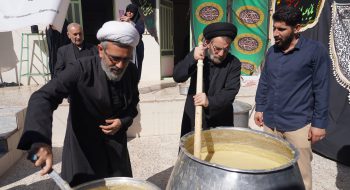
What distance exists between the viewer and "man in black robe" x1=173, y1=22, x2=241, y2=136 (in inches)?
91.4

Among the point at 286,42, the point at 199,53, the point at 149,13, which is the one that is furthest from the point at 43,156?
the point at 149,13

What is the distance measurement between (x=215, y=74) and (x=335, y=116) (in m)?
2.59

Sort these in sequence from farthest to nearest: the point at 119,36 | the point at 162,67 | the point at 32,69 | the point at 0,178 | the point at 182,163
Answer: the point at 162,67
the point at 32,69
the point at 0,178
the point at 119,36
the point at 182,163

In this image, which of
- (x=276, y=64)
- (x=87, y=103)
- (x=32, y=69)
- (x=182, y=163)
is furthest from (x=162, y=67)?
(x=182, y=163)

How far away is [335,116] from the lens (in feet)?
13.8

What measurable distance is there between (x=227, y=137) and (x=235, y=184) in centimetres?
69

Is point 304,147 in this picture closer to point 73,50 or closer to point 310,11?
point 310,11

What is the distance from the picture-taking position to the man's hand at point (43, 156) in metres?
1.31

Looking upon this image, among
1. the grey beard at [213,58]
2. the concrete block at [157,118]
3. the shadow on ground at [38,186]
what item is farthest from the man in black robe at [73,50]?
the grey beard at [213,58]

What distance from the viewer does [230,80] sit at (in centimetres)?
258

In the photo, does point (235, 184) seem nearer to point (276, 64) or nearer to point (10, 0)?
point (276, 64)

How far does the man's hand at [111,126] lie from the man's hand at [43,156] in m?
0.62

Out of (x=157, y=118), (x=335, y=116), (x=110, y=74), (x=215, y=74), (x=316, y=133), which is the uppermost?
(x=110, y=74)

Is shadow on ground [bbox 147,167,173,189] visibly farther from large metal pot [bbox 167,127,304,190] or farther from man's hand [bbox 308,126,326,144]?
large metal pot [bbox 167,127,304,190]
